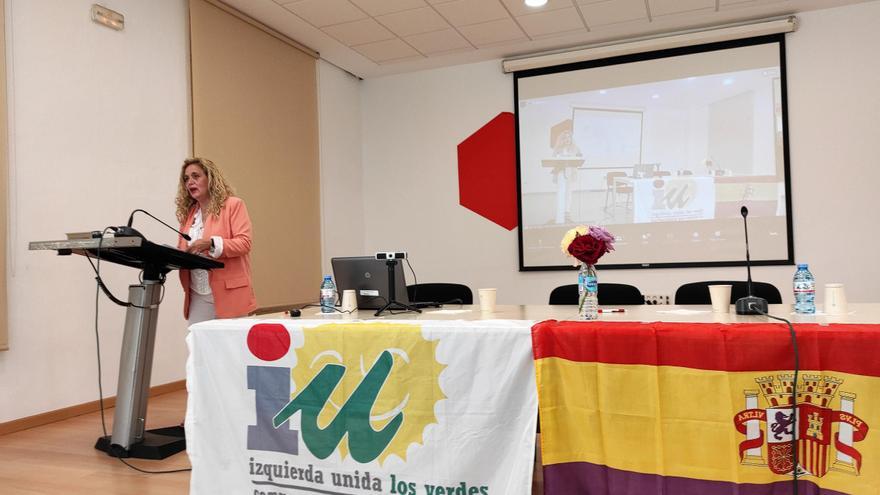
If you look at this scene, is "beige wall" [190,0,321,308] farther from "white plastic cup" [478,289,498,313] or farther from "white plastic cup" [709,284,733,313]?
"white plastic cup" [709,284,733,313]

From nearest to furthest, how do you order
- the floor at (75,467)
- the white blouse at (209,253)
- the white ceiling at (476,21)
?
the floor at (75,467) → the white blouse at (209,253) → the white ceiling at (476,21)

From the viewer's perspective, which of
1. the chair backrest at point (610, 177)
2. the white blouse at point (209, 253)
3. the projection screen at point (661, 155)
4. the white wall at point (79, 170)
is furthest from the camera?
the chair backrest at point (610, 177)

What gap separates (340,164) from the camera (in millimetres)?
6336

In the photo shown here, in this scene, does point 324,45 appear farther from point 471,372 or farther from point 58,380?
point 471,372

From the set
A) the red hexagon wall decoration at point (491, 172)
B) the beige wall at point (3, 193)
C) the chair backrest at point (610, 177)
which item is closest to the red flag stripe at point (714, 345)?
the beige wall at point (3, 193)

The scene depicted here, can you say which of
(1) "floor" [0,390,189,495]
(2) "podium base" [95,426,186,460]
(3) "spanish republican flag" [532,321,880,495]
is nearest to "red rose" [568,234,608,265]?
(3) "spanish republican flag" [532,321,880,495]

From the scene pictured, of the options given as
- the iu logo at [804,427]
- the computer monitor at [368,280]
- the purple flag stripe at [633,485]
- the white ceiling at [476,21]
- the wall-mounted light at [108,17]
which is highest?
the white ceiling at [476,21]

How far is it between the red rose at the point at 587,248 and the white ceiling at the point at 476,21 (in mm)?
3237

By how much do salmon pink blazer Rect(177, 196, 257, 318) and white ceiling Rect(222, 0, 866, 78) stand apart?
2305 millimetres

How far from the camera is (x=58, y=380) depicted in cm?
359

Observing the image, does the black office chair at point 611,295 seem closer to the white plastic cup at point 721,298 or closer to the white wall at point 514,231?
the white plastic cup at point 721,298

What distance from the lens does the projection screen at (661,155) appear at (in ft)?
17.2

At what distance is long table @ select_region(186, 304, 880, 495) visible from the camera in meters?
1.61

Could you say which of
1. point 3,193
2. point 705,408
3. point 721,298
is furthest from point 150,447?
point 721,298
